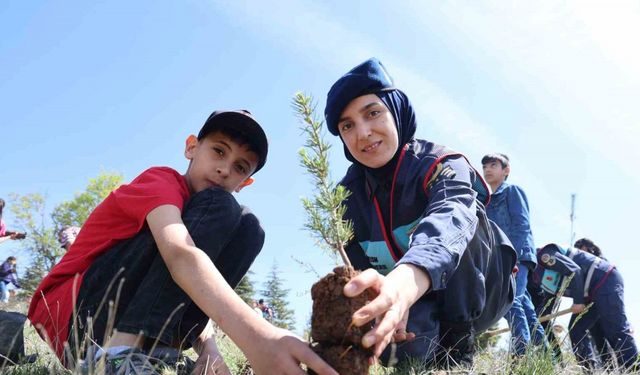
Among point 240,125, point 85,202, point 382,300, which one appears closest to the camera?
point 382,300

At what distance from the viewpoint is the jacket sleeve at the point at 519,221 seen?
5078 mm

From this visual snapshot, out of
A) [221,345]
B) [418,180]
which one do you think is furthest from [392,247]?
[221,345]

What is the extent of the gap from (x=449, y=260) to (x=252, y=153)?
130 centimetres

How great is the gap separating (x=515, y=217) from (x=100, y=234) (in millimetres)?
4181

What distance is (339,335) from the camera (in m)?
1.40

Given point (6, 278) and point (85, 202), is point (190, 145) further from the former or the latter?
point (85, 202)

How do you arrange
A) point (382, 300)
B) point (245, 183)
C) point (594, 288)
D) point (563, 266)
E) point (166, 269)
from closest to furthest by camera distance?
point (382, 300), point (166, 269), point (245, 183), point (563, 266), point (594, 288)

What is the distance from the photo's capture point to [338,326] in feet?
4.57

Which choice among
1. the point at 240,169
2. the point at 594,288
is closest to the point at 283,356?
the point at 240,169

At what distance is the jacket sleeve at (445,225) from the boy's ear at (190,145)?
125cm

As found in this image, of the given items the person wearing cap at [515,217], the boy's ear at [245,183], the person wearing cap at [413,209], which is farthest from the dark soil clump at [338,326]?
the person wearing cap at [515,217]

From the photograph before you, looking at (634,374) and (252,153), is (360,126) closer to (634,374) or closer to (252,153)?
(252,153)

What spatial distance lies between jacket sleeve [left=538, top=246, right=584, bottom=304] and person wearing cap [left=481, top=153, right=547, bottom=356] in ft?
1.77

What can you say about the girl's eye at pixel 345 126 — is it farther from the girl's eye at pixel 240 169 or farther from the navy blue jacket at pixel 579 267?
the navy blue jacket at pixel 579 267
